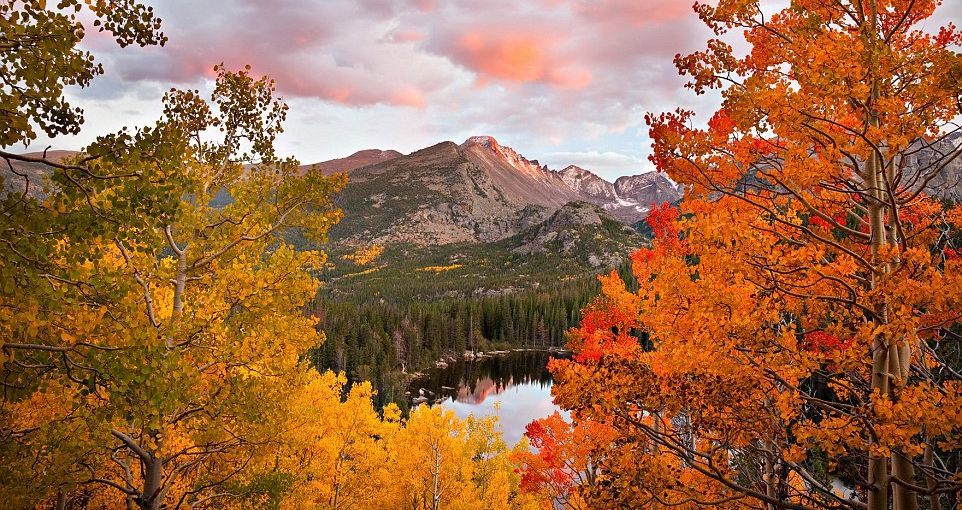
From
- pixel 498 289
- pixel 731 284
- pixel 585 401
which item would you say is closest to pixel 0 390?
pixel 585 401

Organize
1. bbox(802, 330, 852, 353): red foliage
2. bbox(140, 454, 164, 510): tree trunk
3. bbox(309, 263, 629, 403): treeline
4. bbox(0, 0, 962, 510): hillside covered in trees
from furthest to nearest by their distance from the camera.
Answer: bbox(309, 263, 629, 403): treeline, bbox(802, 330, 852, 353): red foliage, bbox(140, 454, 164, 510): tree trunk, bbox(0, 0, 962, 510): hillside covered in trees

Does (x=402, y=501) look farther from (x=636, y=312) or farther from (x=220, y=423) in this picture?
(x=220, y=423)

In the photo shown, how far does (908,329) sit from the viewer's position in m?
4.62

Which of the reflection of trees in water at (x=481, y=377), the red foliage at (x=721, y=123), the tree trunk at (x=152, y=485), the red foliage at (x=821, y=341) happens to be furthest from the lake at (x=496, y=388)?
the red foliage at (x=721, y=123)

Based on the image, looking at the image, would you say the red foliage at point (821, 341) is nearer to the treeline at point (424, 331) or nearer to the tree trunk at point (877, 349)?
the tree trunk at point (877, 349)

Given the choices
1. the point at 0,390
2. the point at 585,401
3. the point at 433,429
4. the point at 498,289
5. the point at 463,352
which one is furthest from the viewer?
the point at 498,289

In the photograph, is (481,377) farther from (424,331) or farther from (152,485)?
(152,485)

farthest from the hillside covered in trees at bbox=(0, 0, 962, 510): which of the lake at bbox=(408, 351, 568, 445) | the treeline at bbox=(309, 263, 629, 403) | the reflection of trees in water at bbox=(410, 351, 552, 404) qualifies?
the reflection of trees in water at bbox=(410, 351, 552, 404)

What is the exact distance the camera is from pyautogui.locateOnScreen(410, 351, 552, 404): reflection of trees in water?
231ft

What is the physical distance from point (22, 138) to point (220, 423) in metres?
4.46

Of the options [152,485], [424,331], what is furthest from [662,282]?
[424,331]

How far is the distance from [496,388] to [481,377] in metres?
7.28

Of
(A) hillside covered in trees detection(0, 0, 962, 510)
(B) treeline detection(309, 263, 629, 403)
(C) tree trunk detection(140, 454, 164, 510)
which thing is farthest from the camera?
(B) treeline detection(309, 263, 629, 403)

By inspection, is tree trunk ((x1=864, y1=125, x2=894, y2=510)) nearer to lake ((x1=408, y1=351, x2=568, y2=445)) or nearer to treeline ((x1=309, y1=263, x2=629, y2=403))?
lake ((x1=408, y1=351, x2=568, y2=445))
